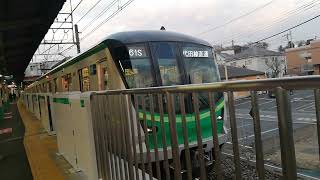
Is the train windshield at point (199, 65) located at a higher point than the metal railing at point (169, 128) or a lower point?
higher

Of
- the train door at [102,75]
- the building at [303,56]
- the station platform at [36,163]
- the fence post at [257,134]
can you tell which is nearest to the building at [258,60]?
the building at [303,56]

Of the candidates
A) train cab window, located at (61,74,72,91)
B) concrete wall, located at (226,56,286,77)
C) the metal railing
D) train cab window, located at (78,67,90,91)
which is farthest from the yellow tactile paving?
concrete wall, located at (226,56,286,77)

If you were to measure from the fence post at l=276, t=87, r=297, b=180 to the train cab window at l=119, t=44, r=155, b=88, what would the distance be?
569 centimetres

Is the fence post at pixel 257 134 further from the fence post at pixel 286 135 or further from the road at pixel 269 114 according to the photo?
the fence post at pixel 286 135

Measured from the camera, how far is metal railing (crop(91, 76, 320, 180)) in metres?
1.54

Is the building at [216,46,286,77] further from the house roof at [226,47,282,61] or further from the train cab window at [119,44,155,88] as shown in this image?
the train cab window at [119,44,155,88]

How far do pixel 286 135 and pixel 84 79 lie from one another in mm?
7939

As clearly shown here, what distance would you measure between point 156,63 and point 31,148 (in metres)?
3.81

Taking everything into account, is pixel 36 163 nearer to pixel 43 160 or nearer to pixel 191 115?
pixel 43 160

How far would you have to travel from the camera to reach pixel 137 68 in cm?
727

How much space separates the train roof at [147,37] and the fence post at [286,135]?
235 inches

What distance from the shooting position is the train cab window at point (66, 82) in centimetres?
1104

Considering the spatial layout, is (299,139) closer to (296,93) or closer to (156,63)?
(296,93)

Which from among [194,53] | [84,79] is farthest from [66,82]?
[194,53]
